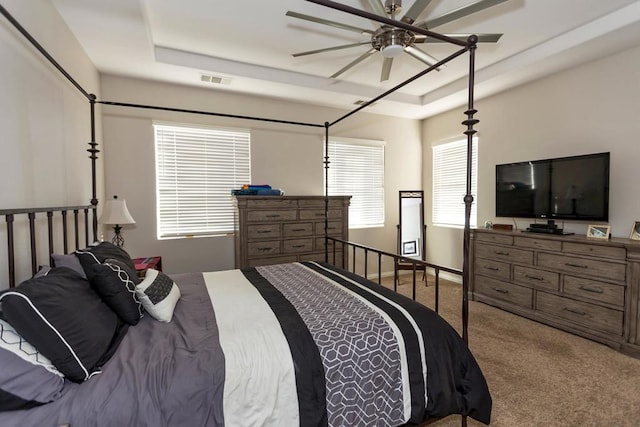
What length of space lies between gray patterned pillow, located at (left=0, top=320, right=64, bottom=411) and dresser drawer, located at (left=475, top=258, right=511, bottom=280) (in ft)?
13.0

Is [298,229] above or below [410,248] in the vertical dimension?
above

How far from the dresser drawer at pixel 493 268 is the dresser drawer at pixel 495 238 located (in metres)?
0.25

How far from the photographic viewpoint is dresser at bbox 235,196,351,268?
3.42 metres

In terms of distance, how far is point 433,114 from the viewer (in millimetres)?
4938

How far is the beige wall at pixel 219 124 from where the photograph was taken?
339 cm

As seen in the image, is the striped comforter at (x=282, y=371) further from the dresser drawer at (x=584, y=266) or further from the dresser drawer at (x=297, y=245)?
the dresser drawer at (x=584, y=266)

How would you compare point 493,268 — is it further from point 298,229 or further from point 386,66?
point 386,66

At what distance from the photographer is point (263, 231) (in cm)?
349

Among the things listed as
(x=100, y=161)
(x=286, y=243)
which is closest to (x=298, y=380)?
(x=286, y=243)

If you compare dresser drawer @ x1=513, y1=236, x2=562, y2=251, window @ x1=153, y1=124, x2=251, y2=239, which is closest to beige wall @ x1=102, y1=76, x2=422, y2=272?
window @ x1=153, y1=124, x2=251, y2=239

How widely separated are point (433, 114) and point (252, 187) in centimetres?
336

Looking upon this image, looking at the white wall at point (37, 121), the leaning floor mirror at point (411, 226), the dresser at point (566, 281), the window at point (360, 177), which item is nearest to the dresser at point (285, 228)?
the window at point (360, 177)

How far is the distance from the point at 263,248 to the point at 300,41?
7.46ft

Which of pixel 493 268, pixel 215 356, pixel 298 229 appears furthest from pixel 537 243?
pixel 215 356
